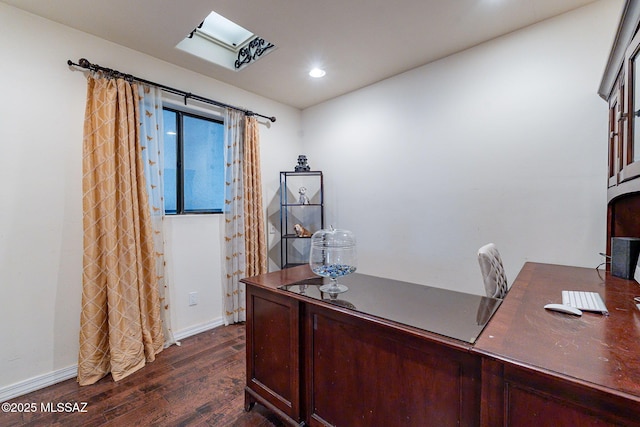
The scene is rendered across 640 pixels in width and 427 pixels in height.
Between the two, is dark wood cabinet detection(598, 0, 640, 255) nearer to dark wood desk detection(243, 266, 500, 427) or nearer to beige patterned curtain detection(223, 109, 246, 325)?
dark wood desk detection(243, 266, 500, 427)

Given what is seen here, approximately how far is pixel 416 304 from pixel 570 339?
55 centimetres

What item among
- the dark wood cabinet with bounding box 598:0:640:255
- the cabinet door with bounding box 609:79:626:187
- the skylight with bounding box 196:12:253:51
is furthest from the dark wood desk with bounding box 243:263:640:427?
the skylight with bounding box 196:12:253:51

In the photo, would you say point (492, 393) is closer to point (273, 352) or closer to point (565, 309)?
point (565, 309)

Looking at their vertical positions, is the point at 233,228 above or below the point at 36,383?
above

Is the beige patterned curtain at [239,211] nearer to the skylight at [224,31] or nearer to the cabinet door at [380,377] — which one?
the skylight at [224,31]

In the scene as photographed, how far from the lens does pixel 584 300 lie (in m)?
1.17

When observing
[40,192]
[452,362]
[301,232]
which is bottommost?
[452,362]

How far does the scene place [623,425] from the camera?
619 millimetres

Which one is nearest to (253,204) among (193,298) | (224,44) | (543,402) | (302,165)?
(302,165)

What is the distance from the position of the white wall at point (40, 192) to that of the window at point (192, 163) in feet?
2.16

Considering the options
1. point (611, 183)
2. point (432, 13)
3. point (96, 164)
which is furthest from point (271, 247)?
point (611, 183)

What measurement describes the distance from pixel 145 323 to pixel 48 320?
0.61 meters

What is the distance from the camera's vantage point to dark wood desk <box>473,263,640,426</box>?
63 cm

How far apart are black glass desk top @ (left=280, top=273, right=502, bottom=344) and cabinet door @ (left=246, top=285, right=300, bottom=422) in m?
0.14
